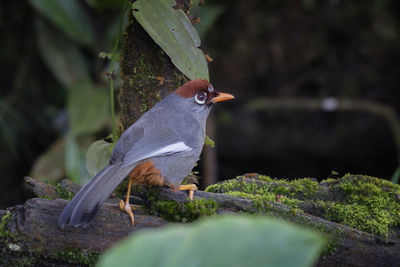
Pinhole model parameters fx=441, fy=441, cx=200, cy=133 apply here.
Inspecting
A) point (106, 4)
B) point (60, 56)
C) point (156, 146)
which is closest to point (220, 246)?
point (156, 146)

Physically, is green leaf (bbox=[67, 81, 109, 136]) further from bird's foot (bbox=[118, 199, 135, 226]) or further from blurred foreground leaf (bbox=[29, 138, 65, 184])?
bird's foot (bbox=[118, 199, 135, 226])

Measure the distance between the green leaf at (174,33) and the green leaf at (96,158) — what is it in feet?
2.22

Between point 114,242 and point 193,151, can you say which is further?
point 193,151

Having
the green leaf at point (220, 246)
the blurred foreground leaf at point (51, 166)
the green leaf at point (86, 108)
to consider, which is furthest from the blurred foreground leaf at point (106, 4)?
the green leaf at point (220, 246)

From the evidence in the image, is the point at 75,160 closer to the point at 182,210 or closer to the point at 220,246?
the point at 182,210

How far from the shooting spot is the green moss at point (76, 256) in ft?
6.46

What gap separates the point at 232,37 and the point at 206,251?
4.56 meters

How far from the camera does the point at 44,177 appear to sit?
4531mm

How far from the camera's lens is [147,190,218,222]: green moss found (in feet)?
7.07

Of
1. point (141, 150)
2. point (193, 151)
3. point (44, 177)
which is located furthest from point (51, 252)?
point (44, 177)

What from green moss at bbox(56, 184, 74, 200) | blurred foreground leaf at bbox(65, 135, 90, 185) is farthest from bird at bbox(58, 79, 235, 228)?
blurred foreground leaf at bbox(65, 135, 90, 185)

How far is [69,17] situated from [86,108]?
101 cm

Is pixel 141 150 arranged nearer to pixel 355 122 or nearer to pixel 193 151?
pixel 193 151

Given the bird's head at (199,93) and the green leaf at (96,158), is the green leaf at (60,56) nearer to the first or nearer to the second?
the green leaf at (96,158)
